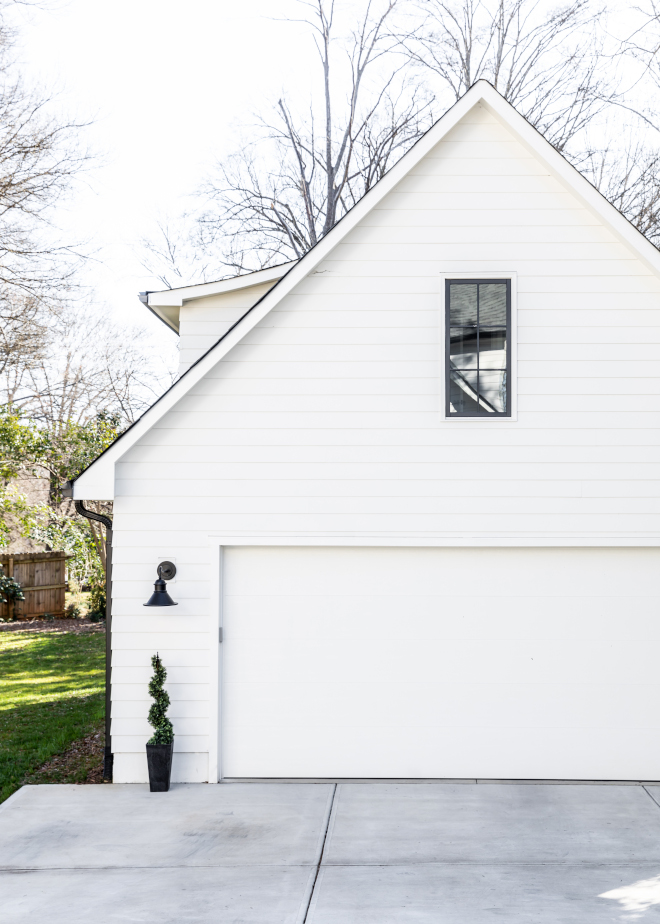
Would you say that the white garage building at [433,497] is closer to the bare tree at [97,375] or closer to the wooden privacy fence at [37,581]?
the wooden privacy fence at [37,581]

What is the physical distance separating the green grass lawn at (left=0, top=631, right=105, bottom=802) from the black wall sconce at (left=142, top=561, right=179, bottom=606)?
2.28 meters

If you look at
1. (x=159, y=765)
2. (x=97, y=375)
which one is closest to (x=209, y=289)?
(x=159, y=765)

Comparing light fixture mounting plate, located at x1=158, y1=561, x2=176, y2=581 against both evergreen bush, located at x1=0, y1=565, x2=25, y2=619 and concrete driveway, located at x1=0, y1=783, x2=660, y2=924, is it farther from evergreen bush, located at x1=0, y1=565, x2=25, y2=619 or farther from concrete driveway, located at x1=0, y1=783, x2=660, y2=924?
evergreen bush, located at x1=0, y1=565, x2=25, y2=619

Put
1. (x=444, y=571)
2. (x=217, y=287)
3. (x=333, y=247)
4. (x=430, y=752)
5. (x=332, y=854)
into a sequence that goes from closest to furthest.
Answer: (x=332, y=854) → (x=333, y=247) → (x=430, y=752) → (x=444, y=571) → (x=217, y=287)

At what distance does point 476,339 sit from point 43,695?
804 cm

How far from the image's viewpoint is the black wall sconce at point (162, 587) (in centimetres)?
704

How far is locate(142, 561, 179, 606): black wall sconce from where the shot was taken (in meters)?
7.04

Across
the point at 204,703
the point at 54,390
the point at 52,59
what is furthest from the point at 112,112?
the point at 204,703

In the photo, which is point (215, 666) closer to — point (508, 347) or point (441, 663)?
point (441, 663)

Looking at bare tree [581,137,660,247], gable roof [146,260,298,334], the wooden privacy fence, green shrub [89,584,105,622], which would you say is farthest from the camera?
green shrub [89,584,105,622]

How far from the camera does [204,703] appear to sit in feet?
24.1

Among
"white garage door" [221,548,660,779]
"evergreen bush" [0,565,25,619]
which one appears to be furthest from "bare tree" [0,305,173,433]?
"white garage door" [221,548,660,779]

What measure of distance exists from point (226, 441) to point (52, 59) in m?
10.8

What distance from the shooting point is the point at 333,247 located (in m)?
7.32
